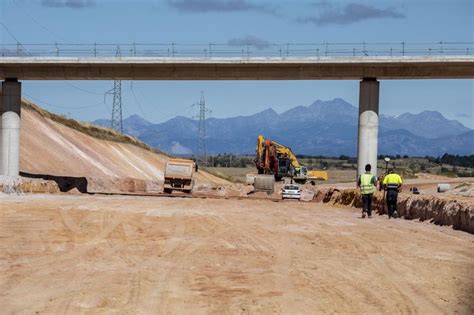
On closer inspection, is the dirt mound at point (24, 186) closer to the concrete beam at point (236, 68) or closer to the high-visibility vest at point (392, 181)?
the concrete beam at point (236, 68)

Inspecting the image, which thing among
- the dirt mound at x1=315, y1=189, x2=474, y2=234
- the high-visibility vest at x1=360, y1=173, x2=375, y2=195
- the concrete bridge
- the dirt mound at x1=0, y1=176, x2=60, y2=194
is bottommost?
the dirt mound at x1=0, y1=176, x2=60, y2=194

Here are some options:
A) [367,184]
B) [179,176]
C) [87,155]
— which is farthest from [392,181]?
[87,155]

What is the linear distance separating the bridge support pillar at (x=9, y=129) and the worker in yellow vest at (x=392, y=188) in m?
30.5

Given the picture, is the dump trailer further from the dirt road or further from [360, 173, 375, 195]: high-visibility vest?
the dirt road

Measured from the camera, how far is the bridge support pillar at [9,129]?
5131 cm

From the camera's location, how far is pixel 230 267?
1453 centimetres

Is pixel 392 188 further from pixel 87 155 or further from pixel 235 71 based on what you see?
pixel 87 155

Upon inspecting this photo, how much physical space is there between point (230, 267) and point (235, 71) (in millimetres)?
37303

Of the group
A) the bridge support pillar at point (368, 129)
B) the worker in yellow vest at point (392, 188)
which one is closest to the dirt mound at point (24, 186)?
the bridge support pillar at point (368, 129)

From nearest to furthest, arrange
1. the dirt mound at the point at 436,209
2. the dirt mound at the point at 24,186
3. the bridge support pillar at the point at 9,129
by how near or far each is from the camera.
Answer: the dirt mound at the point at 436,209
the dirt mound at the point at 24,186
the bridge support pillar at the point at 9,129

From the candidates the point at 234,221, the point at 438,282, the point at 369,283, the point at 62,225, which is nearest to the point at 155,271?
the point at 369,283

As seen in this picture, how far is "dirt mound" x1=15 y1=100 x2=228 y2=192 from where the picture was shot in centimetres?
6712

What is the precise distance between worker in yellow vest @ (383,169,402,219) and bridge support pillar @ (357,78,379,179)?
1968 cm

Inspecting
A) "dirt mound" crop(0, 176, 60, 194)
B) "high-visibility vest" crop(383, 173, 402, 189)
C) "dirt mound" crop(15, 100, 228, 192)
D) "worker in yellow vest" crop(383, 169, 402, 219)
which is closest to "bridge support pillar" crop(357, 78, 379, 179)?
"dirt mound" crop(0, 176, 60, 194)
